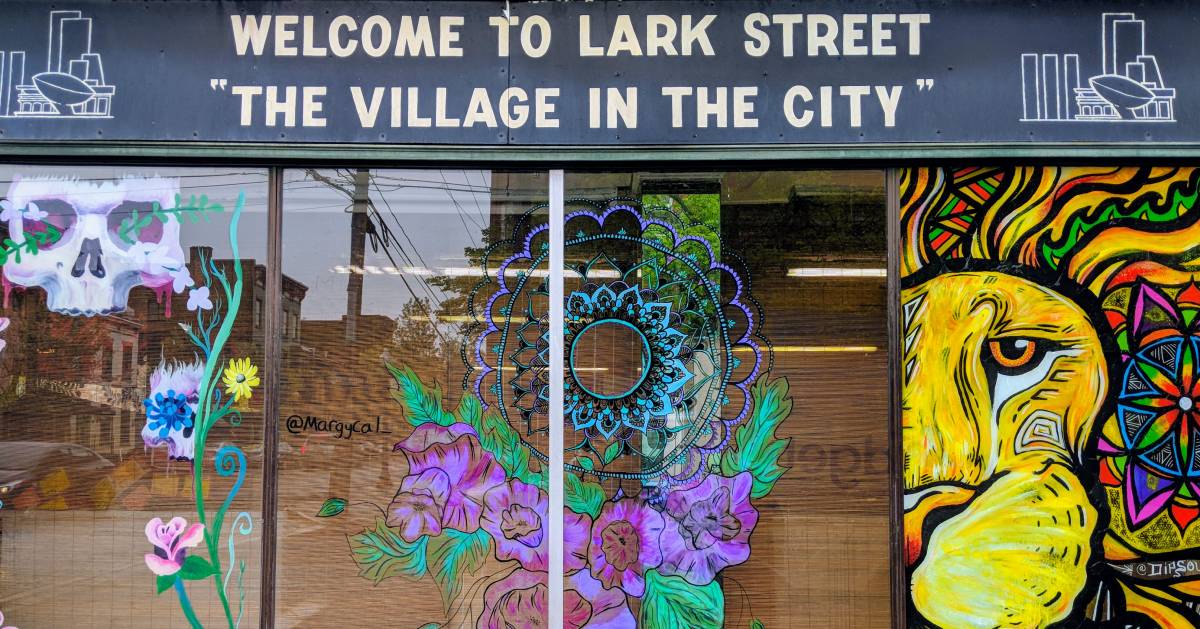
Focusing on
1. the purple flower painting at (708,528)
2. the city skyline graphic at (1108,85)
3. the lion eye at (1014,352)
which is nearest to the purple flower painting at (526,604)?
the purple flower painting at (708,528)

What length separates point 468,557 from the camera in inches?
199

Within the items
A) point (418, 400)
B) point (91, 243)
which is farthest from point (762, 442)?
Answer: point (91, 243)

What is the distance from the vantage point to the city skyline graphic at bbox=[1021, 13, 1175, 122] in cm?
502

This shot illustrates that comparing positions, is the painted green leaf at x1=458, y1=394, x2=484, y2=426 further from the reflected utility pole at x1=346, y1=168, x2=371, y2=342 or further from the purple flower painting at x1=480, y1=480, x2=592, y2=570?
the reflected utility pole at x1=346, y1=168, x2=371, y2=342

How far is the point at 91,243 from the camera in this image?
17.1ft

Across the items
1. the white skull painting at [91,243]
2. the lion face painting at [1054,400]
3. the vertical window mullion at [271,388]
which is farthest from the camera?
the white skull painting at [91,243]

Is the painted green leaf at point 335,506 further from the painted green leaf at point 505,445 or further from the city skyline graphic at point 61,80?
the city skyline graphic at point 61,80

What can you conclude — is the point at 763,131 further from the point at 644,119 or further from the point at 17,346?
the point at 17,346

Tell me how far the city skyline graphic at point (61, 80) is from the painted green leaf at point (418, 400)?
2068mm

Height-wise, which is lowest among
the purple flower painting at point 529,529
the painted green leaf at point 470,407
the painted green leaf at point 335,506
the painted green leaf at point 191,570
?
the painted green leaf at point 191,570

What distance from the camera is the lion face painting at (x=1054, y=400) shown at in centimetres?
495

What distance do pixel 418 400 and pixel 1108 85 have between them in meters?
3.89

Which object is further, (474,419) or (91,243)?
(91,243)

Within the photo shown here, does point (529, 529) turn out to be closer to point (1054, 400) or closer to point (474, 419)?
point (474, 419)
